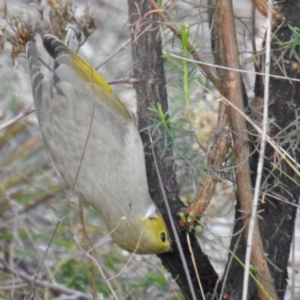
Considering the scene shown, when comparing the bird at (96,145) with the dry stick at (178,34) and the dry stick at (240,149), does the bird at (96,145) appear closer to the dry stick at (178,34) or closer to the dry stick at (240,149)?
the dry stick at (240,149)

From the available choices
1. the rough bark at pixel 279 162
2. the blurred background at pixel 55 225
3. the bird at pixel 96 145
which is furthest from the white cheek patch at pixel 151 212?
the blurred background at pixel 55 225

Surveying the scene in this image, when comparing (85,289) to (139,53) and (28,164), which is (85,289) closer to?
(28,164)

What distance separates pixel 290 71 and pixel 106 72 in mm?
2037

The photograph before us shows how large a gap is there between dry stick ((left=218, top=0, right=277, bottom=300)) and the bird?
34 cm

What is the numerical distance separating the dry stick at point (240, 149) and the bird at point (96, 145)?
0.34m

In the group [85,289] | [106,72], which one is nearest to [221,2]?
[85,289]

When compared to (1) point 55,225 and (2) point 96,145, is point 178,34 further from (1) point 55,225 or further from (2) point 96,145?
(1) point 55,225

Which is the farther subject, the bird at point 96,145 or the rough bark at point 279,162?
the bird at point 96,145

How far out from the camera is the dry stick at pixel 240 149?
6.40 ft

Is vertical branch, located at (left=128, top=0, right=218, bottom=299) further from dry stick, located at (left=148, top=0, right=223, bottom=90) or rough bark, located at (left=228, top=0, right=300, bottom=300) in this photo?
rough bark, located at (left=228, top=0, right=300, bottom=300)

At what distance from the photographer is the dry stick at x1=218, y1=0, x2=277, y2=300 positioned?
6.40 ft

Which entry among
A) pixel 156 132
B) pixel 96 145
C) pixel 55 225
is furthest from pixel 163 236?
pixel 55 225

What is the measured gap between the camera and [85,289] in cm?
324

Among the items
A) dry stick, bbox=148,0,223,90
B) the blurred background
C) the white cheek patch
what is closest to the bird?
the white cheek patch
